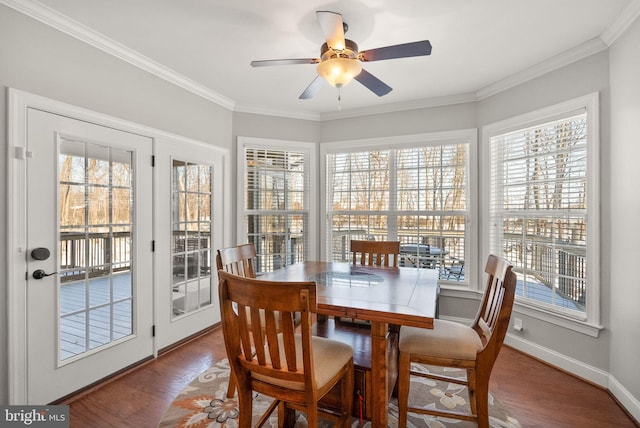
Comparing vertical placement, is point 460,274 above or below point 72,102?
below

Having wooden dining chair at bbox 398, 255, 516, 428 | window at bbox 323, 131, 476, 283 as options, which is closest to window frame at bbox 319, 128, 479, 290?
window at bbox 323, 131, 476, 283

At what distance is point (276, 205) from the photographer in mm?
4039

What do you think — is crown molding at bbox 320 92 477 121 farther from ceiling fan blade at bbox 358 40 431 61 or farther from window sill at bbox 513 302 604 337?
window sill at bbox 513 302 604 337

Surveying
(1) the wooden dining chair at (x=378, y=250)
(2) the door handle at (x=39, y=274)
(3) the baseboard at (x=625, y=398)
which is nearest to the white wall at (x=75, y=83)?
(2) the door handle at (x=39, y=274)

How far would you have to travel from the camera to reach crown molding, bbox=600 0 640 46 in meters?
1.98

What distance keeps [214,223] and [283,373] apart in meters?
2.39

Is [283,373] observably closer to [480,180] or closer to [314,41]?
[314,41]

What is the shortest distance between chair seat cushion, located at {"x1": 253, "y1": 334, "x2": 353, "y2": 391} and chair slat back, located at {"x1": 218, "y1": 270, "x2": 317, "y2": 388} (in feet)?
0.12

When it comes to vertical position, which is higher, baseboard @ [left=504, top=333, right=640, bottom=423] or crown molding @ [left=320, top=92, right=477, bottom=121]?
crown molding @ [left=320, top=92, right=477, bottom=121]

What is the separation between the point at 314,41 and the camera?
239cm

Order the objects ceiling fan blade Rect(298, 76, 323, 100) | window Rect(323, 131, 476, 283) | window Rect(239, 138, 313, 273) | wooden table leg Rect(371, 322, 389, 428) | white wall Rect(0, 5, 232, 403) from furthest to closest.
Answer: window Rect(239, 138, 313, 273) < window Rect(323, 131, 476, 283) < ceiling fan blade Rect(298, 76, 323, 100) < white wall Rect(0, 5, 232, 403) < wooden table leg Rect(371, 322, 389, 428)

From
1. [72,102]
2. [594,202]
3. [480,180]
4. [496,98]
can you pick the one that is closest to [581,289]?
[594,202]

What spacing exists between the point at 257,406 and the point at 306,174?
2.75m

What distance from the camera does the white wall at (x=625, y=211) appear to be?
2027 millimetres
